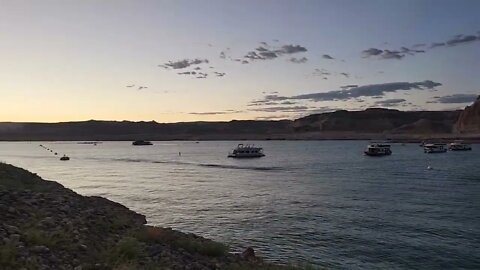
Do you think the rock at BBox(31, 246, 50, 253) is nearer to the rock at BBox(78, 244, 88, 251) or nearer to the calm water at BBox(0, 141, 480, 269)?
the rock at BBox(78, 244, 88, 251)

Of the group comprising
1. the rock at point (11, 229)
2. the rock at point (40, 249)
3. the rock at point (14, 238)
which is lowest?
the rock at point (40, 249)

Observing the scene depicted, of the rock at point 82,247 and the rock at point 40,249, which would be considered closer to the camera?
the rock at point 40,249

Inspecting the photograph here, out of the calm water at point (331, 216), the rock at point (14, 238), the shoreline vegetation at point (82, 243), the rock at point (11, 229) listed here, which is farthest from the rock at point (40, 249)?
the calm water at point (331, 216)

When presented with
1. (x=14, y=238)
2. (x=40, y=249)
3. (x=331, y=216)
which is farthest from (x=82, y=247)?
(x=331, y=216)

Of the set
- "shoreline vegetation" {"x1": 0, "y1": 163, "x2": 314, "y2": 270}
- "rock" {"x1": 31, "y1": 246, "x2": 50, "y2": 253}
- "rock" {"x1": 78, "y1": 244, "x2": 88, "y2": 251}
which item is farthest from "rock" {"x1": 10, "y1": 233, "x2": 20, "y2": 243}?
"rock" {"x1": 78, "y1": 244, "x2": 88, "y2": 251}

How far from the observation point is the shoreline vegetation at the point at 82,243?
34.2 feet

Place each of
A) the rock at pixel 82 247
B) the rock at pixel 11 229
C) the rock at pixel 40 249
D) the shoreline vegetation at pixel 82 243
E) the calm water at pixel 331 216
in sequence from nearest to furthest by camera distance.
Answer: the shoreline vegetation at pixel 82 243
the rock at pixel 40 249
the rock at pixel 11 229
the rock at pixel 82 247
the calm water at pixel 331 216

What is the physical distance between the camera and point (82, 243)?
39.7 ft

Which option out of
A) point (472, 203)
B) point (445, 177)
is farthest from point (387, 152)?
point (472, 203)

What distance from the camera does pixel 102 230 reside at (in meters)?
14.2

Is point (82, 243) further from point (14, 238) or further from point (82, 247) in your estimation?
point (14, 238)

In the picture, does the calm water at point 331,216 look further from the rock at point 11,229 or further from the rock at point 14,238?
the rock at point 14,238

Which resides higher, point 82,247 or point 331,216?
point 82,247

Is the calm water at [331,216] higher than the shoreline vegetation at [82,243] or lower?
lower
